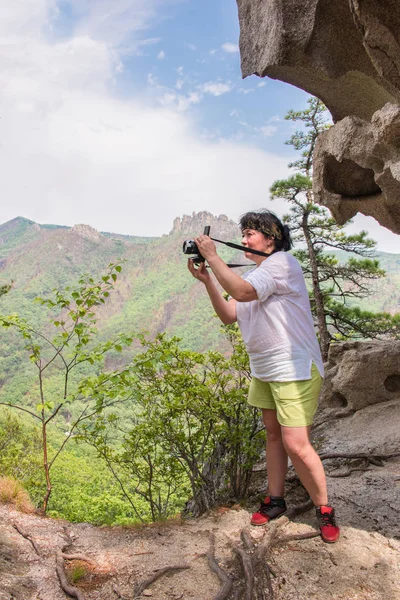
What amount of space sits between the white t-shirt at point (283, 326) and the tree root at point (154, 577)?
1093 mm

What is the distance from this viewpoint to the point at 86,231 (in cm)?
12812

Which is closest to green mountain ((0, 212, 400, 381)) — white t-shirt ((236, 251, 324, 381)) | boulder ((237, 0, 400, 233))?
boulder ((237, 0, 400, 233))

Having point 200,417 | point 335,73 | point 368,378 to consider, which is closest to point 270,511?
point 200,417

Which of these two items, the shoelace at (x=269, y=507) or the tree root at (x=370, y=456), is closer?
the shoelace at (x=269, y=507)

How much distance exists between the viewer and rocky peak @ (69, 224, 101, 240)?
126250 millimetres

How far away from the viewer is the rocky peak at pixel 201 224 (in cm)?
10600

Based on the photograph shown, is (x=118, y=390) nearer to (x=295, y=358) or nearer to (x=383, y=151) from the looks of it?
(x=295, y=358)

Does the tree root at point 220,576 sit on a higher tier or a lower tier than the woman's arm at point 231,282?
lower

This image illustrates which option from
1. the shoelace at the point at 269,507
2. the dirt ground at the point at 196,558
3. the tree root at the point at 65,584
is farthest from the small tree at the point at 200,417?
the tree root at the point at 65,584

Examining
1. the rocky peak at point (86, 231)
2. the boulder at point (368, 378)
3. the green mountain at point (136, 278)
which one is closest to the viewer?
the boulder at point (368, 378)

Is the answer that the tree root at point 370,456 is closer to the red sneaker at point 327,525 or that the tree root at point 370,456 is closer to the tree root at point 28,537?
the red sneaker at point 327,525

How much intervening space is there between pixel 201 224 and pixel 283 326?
111m

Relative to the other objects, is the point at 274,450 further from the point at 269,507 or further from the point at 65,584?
the point at 65,584

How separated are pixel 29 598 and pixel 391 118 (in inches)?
137
